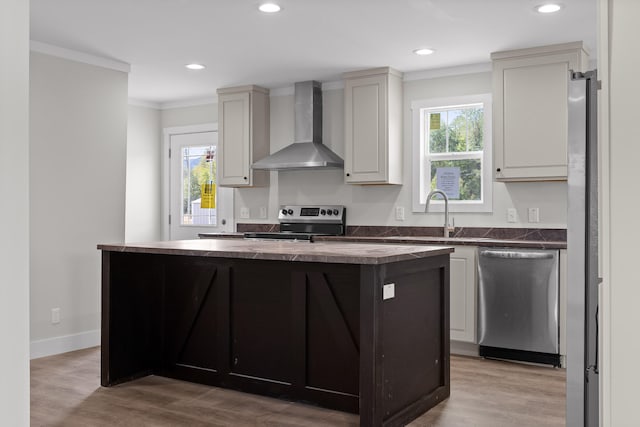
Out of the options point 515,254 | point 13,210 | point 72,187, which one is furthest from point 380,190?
point 13,210

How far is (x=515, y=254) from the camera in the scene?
14.4ft

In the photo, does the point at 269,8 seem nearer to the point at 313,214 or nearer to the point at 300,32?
the point at 300,32

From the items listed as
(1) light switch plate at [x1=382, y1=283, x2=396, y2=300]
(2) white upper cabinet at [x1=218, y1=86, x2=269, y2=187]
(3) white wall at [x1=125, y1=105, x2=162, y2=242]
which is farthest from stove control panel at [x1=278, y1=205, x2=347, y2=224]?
(1) light switch plate at [x1=382, y1=283, x2=396, y2=300]

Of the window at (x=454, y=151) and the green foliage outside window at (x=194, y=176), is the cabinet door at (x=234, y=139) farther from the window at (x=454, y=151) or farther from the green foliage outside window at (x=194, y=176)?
the window at (x=454, y=151)

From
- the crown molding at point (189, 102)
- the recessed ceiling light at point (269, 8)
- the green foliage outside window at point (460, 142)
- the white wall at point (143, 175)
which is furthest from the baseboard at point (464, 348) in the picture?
the white wall at point (143, 175)

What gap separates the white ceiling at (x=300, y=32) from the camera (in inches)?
149

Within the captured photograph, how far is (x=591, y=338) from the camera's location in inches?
67.6

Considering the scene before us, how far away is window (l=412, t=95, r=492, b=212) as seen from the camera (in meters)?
5.23

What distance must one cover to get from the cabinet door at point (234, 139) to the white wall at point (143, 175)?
1185mm

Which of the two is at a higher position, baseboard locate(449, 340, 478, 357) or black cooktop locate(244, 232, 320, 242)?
black cooktop locate(244, 232, 320, 242)

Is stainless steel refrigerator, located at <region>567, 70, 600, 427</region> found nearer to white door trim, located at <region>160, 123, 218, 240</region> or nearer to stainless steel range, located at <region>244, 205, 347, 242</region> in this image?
stainless steel range, located at <region>244, 205, 347, 242</region>

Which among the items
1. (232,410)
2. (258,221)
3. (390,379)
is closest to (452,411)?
(390,379)

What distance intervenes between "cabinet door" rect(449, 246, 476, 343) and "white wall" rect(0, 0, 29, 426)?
12.9ft
